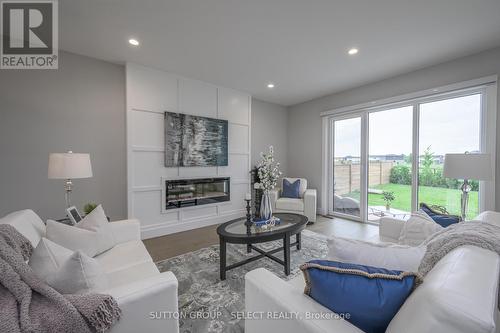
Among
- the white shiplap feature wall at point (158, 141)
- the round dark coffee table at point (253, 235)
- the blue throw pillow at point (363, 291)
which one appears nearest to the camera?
the blue throw pillow at point (363, 291)

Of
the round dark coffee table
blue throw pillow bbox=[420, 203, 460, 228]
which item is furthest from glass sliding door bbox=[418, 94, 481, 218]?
the round dark coffee table

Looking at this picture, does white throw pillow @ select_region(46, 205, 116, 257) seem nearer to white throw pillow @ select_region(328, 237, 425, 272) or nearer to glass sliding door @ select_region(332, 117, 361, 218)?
white throw pillow @ select_region(328, 237, 425, 272)

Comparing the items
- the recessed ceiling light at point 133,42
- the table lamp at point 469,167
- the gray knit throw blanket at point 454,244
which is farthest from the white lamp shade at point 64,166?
Result: the table lamp at point 469,167

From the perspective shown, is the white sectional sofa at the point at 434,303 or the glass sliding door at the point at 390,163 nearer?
the white sectional sofa at the point at 434,303

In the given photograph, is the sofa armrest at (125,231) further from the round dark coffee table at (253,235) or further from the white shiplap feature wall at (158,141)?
the white shiplap feature wall at (158,141)

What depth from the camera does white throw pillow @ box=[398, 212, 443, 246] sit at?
5.28ft

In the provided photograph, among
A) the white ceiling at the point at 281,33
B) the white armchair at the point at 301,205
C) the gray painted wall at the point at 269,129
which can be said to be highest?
the white ceiling at the point at 281,33

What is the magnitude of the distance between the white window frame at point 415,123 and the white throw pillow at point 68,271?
349 centimetres

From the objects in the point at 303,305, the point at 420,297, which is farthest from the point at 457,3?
the point at 303,305

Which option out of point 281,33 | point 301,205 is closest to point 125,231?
point 281,33

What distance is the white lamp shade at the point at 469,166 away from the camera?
6.23ft

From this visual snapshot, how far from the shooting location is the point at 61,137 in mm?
2781

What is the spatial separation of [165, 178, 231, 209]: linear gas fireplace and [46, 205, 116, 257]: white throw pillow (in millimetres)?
1575

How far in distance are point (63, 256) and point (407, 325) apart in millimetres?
1586
